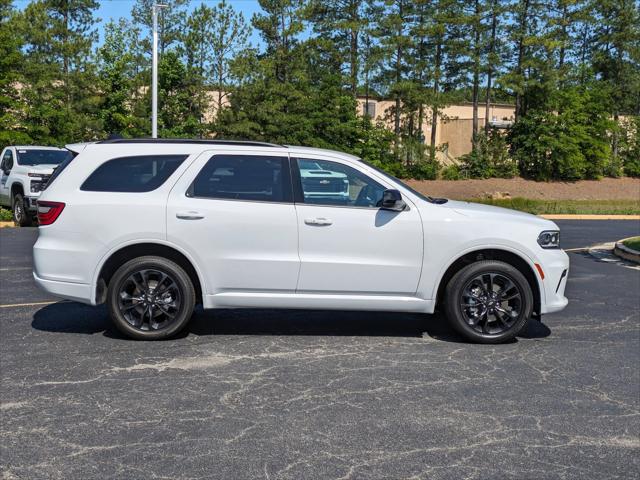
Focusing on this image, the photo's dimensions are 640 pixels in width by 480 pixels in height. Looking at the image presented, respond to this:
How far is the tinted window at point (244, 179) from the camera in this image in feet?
23.5

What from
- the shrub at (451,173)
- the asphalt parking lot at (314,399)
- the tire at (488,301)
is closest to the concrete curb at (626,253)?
the asphalt parking lot at (314,399)

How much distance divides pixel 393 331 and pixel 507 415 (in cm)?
262

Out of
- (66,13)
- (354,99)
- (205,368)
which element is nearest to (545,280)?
(205,368)

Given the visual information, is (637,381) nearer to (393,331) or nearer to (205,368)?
(393,331)

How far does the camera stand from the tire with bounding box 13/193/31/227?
63.1ft

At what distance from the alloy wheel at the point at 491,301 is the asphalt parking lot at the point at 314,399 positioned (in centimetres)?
26

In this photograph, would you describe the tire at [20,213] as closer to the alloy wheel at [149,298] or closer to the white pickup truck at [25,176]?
the white pickup truck at [25,176]

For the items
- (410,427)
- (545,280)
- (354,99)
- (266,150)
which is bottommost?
(410,427)

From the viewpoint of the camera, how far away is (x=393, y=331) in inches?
307

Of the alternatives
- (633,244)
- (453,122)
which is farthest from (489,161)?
(633,244)

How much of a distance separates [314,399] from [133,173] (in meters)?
3.07

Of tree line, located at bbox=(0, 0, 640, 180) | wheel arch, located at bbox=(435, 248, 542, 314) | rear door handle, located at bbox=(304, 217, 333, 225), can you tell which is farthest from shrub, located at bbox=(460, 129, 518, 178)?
rear door handle, located at bbox=(304, 217, 333, 225)

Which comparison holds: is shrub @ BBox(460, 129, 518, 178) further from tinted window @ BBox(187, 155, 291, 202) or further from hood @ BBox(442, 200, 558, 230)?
tinted window @ BBox(187, 155, 291, 202)

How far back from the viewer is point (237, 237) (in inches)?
277
